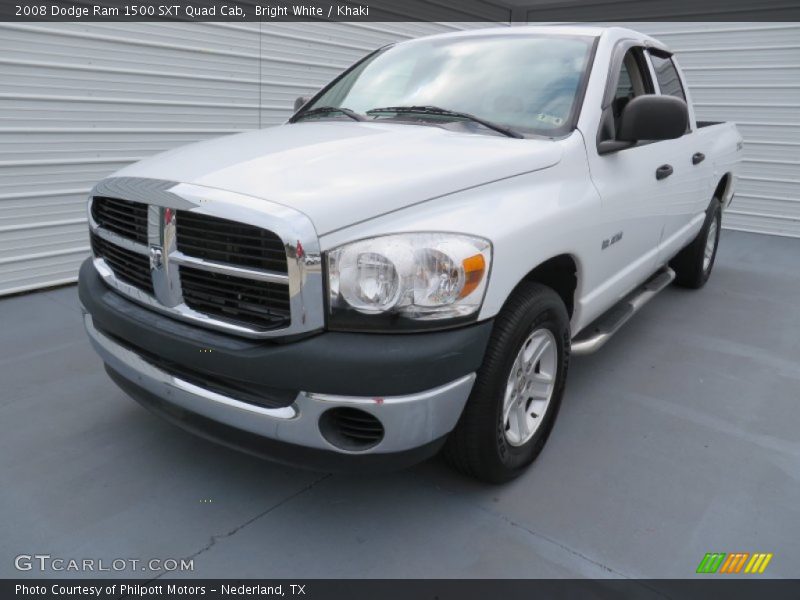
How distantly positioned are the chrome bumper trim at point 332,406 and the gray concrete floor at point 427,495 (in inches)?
18.3

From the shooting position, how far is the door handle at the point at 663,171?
338cm

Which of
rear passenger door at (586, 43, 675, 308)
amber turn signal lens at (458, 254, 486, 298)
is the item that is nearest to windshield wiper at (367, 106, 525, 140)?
rear passenger door at (586, 43, 675, 308)

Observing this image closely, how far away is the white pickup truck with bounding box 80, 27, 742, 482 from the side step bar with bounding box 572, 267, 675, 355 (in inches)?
1.6

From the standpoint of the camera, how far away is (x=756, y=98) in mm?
8203

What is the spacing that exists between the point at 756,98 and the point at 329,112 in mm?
7262

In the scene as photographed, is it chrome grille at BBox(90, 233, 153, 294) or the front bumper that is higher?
chrome grille at BBox(90, 233, 153, 294)

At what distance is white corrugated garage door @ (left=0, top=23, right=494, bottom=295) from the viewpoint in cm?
464

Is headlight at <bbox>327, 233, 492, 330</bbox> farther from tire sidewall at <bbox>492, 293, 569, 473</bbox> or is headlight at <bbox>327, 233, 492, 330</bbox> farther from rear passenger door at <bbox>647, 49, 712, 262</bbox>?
rear passenger door at <bbox>647, 49, 712, 262</bbox>

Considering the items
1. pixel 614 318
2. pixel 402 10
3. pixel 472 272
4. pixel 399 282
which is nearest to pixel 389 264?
pixel 399 282

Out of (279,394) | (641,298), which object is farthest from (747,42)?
(279,394)

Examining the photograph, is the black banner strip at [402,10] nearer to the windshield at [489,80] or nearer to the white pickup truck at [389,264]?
the windshield at [489,80]

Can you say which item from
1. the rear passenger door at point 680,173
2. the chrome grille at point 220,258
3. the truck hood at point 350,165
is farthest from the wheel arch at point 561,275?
the rear passenger door at point 680,173
